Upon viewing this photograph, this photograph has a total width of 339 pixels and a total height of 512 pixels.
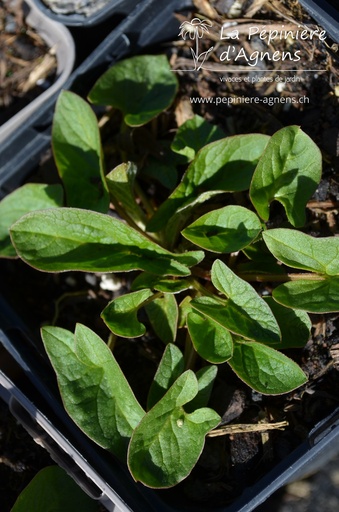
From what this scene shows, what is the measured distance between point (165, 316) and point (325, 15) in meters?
0.63

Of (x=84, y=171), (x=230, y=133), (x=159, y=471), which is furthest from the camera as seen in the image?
(x=230, y=133)

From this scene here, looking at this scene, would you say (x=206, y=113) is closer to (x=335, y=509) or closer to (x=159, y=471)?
(x=159, y=471)

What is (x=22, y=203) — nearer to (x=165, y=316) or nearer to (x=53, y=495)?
(x=165, y=316)

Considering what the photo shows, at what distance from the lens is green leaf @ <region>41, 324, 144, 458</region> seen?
1146 millimetres

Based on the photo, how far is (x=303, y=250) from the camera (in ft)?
3.67

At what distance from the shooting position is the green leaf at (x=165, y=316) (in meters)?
1.24

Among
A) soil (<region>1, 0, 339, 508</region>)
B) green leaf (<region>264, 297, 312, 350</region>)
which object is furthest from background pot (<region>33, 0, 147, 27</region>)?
green leaf (<region>264, 297, 312, 350</region>)

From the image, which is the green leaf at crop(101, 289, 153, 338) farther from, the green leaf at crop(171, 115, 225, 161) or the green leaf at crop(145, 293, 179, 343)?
the green leaf at crop(171, 115, 225, 161)

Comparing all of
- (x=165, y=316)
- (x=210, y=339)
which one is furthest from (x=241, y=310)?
(x=165, y=316)

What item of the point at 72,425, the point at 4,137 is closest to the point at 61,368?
the point at 72,425

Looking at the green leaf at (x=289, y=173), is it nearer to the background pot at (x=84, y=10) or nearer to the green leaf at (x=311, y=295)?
the green leaf at (x=311, y=295)

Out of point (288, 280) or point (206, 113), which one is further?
point (206, 113)

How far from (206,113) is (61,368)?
0.67m

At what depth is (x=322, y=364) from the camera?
124cm
